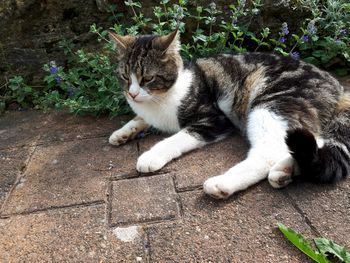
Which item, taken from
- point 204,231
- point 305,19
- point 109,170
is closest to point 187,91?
point 109,170

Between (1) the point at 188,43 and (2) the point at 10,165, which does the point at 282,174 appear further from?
(1) the point at 188,43

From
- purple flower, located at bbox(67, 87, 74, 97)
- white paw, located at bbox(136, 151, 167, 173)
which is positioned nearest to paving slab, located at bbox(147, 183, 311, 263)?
white paw, located at bbox(136, 151, 167, 173)

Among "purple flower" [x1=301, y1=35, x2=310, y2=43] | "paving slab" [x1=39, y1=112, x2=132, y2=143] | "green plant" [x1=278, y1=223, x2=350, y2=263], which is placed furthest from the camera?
"purple flower" [x1=301, y1=35, x2=310, y2=43]

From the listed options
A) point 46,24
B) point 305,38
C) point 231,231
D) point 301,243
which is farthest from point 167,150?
point 46,24

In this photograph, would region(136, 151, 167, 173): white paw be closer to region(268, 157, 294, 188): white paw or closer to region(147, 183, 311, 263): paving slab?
region(147, 183, 311, 263): paving slab

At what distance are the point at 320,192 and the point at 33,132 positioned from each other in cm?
238

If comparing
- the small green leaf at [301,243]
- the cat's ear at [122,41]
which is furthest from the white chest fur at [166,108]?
the small green leaf at [301,243]

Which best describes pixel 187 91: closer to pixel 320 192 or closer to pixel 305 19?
pixel 320 192

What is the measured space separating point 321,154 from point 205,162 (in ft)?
2.45

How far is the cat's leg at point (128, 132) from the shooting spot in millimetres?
2676

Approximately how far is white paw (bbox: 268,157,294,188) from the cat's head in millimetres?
1099

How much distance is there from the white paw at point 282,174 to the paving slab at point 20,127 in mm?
1966

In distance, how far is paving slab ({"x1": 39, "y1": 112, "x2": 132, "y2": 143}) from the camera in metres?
2.93

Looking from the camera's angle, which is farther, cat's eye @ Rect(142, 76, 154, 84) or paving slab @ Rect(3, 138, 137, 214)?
cat's eye @ Rect(142, 76, 154, 84)
